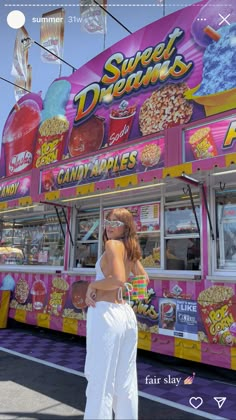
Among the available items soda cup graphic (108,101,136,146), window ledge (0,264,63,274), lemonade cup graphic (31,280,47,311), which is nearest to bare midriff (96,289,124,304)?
soda cup graphic (108,101,136,146)

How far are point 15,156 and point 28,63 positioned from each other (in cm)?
276

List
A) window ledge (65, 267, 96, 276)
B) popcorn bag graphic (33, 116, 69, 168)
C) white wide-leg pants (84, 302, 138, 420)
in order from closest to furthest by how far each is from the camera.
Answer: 1. white wide-leg pants (84, 302, 138, 420)
2. window ledge (65, 267, 96, 276)
3. popcorn bag graphic (33, 116, 69, 168)

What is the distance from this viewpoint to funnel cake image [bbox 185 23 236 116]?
5.11 m

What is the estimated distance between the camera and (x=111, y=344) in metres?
2.40

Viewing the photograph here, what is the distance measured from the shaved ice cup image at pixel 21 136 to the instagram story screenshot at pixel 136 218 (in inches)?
3.4

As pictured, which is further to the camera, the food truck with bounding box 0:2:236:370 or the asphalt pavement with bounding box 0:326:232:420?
the food truck with bounding box 0:2:236:370

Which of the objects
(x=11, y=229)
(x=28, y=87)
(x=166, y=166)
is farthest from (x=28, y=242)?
→ (x=166, y=166)

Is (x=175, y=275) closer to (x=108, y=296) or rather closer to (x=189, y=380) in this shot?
(x=189, y=380)

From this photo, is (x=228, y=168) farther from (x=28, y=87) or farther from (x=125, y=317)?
(x=28, y=87)

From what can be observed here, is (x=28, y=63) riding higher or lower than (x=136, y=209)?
higher

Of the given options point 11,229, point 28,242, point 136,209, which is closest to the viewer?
point 136,209

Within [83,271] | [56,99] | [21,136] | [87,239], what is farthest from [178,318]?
[21,136]

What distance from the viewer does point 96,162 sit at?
560 centimetres

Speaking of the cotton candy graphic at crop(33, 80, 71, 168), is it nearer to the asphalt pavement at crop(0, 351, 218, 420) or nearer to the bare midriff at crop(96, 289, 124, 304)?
the asphalt pavement at crop(0, 351, 218, 420)
